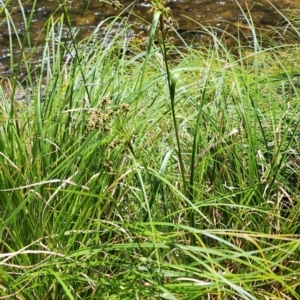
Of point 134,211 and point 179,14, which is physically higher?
point 134,211

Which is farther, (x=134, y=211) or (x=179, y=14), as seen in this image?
(x=179, y=14)

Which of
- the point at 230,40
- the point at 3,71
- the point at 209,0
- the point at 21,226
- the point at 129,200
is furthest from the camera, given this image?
the point at 209,0

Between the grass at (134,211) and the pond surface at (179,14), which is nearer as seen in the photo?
the grass at (134,211)

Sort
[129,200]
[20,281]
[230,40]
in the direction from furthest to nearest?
1. [230,40]
2. [129,200]
3. [20,281]

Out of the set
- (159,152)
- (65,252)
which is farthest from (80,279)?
(159,152)

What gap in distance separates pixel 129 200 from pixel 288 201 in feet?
1.71

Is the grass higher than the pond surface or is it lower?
higher

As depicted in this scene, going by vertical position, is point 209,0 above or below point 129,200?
below

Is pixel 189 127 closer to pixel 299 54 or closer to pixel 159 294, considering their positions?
pixel 159 294

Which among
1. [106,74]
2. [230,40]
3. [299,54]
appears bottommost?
[230,40]

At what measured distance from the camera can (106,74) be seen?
231 centimetres

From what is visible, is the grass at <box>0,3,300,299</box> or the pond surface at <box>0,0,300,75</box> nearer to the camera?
the grass at <box>0,3,300,299</box>

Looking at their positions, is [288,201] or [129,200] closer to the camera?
[129,200]

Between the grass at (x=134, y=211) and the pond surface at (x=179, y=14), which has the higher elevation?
the grass at (x=134, y=211)
